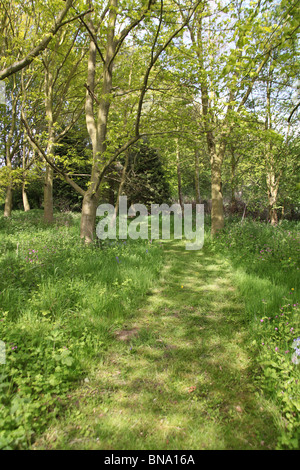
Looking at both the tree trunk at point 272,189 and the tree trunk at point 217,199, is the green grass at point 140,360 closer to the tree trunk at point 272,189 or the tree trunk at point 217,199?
the tree trunk at point 217,199

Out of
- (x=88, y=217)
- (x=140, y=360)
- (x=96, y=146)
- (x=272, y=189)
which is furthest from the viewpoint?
(x=272, y=189)

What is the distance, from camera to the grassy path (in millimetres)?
1893

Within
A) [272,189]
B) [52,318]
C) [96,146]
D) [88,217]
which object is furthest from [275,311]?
[272,189]

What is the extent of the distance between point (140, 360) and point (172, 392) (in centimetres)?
56

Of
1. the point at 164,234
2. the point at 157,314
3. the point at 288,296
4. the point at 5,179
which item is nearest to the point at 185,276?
the point at 157,314

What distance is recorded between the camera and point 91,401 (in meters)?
Result: 2.22

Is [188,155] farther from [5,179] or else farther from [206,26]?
[5,179]

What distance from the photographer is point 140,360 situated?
2791 mm

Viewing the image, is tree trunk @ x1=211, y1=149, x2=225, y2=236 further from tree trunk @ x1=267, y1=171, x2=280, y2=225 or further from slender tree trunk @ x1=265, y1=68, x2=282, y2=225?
tree trunk @ x1=267, y1=171, x2=280, y2=225

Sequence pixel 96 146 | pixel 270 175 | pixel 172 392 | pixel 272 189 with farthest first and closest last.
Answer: pixel 272 189 → pixel 270 175 → pixel 96 146 → pixel 172 392

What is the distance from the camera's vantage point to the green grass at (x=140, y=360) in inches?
75.9

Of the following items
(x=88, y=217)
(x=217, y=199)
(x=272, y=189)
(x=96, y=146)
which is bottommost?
(x=88, y=217)

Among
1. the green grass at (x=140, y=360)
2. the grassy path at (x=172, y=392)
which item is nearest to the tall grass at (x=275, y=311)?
the green grass at (x=140, y=360)

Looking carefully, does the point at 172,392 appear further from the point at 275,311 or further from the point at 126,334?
the point at 275,311
